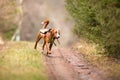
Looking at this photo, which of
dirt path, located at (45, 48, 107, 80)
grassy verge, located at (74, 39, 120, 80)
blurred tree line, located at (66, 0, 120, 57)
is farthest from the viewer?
grassy verge, located at (74, 39, 120, 80)

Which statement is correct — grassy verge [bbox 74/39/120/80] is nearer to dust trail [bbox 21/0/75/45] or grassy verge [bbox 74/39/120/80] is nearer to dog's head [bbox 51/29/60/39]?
dog's head [bbox 51/29/60/39]

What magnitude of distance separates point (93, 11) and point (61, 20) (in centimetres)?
2867

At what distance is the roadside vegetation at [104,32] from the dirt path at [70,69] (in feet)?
Answer: 1.93

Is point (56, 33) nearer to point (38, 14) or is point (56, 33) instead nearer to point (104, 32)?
point (104, 32)

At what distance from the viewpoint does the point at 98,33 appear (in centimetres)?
2142

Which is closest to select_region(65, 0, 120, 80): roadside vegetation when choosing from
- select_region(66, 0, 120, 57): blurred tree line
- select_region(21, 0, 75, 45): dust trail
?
select_region(66, 0, 120, 57): blurred tree line

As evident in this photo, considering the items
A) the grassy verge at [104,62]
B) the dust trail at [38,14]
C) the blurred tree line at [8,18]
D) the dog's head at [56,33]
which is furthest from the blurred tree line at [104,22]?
the dust trail at [38,14]

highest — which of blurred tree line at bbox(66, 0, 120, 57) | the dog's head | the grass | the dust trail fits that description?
blurred tree line at bbox(66, 0, 120, 57)

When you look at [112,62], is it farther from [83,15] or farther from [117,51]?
[83,15]

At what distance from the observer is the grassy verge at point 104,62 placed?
1804cm

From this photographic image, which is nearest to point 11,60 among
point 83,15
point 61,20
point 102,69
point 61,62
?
point 61,62

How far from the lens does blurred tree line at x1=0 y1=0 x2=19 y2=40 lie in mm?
33981

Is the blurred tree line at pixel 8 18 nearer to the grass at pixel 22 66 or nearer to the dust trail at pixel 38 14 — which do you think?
the dust trail at pixel 38 14

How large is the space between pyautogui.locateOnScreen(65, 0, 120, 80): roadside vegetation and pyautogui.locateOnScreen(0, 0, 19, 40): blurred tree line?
10408 millimetres
